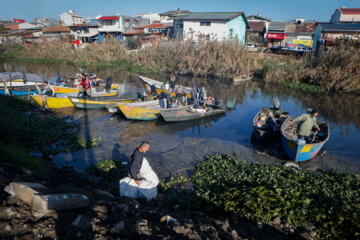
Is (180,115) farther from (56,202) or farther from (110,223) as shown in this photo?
(56,202)

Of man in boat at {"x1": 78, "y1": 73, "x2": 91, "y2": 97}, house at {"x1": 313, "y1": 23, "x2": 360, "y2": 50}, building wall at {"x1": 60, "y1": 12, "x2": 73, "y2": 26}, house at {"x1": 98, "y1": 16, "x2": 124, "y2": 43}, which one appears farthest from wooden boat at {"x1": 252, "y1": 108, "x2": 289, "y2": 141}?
building wall at {"x1": 60, "y1": 12, "x2": 73, "y2": 26}

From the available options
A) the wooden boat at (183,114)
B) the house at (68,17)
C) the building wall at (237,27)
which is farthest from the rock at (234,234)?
the house at (68,17)

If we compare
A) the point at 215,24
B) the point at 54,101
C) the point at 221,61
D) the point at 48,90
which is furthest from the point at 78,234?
the point at 215,24

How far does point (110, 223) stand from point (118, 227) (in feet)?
0.80

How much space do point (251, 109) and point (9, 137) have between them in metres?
15.6

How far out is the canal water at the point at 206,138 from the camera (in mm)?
9391

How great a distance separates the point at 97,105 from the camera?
1534 cm

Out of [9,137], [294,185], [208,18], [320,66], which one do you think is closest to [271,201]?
[294,185]

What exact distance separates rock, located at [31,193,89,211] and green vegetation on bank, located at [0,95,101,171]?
306cm

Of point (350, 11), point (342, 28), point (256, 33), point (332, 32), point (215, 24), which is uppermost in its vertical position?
point (350, 11)

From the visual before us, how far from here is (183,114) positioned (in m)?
14.1

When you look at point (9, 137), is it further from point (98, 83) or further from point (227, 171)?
point (98, 83)

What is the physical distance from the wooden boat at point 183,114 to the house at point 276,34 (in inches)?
1455

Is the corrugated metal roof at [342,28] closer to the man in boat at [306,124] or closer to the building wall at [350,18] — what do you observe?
the building wall at [350,18]
